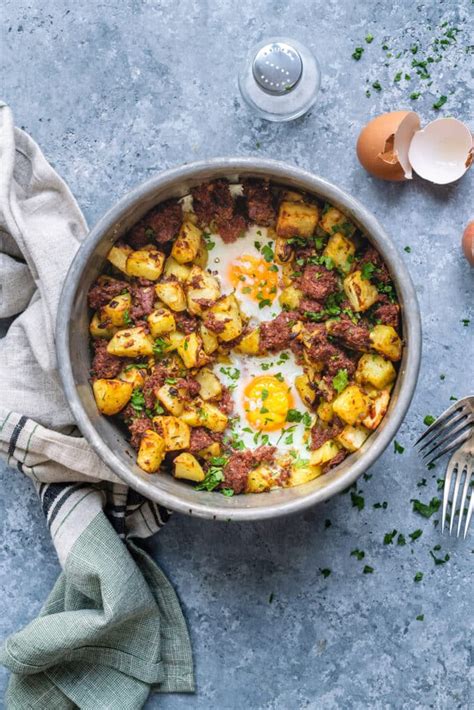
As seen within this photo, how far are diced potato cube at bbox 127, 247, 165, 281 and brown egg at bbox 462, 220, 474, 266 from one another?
845 mm

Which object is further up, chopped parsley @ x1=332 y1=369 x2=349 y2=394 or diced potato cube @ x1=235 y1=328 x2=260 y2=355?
chopped parsley @ x1=332 y1=369 x2=349 y2=394

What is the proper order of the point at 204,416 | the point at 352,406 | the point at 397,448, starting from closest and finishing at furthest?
the point at 352,406
the point at 204,416
the point at 397,448

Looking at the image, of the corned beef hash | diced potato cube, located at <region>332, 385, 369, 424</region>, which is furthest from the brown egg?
diced potato cube, located at <region>332, 385, 369, 424</region>

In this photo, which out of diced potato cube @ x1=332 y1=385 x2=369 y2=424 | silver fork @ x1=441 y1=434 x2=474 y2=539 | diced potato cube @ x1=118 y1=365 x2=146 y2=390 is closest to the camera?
diced potato cube @ x1=332 y1=385 x2=369 y2=424

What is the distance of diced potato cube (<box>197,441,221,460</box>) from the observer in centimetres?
235

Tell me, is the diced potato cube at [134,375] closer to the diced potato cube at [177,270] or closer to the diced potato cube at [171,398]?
the diced potato cube at [171,398]

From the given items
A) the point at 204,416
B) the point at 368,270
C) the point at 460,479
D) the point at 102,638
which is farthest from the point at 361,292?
the point at 102,638

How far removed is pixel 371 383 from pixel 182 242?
0.63m

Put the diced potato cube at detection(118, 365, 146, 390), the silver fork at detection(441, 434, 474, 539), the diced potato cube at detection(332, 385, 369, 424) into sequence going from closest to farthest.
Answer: the diced potato cube at detection(332, 385, 369, 424)
the diced potato cube at detection(118, 365, 146, 390)
the silver fork at detection(441, 434, 474, 539)

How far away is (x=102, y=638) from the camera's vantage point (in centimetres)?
251

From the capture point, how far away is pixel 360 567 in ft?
8.27

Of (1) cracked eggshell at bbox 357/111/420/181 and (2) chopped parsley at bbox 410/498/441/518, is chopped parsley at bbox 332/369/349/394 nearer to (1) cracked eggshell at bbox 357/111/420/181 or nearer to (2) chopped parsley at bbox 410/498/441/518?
(2) chopped parsley at bbox 410/498/441/518

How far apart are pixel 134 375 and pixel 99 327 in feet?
0.53

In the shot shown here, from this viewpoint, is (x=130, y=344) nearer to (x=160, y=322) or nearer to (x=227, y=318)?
(x=160, y=322)
